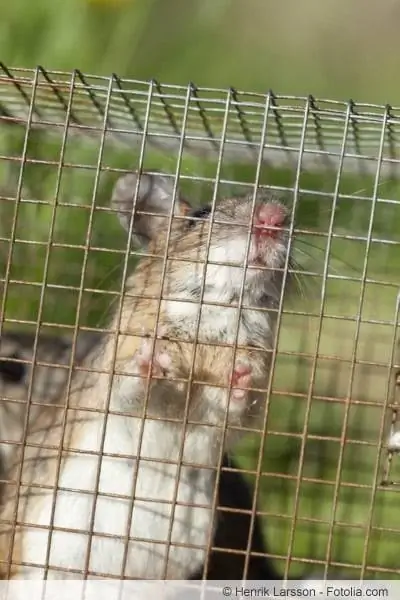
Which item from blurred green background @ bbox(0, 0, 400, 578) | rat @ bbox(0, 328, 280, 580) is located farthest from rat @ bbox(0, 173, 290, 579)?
blurred green background @ bbox(0, 0, 400, 578)

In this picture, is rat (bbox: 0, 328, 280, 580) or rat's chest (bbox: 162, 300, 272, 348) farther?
rat (bbox: 0, 328, 280, 580)

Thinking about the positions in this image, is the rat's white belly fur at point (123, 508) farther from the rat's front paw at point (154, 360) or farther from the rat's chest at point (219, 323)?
the rat's chest at point (219, 323)

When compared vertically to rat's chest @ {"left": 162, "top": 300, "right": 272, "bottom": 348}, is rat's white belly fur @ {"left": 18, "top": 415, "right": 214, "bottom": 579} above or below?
below

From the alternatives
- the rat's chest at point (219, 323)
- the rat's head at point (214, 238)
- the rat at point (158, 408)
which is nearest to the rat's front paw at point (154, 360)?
the rat at point (158, 408)

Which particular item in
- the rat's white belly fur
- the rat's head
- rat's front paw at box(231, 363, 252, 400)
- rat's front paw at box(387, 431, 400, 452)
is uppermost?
the rat's head

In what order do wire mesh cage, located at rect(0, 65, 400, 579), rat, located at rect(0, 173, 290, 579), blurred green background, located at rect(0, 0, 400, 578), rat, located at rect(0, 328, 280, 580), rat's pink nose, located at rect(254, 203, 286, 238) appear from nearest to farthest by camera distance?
wire mesh cage, located at rect(0, 65, 400, 579), rat's pink nose, located at rect(254, 203, 286, 238), rat, located at rect(0, 173, 290, 579), rat, located at rect(0, 328, 280, 580), blurred green background, located at rect(0, 0, 400, 578)

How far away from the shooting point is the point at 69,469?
2582 mm

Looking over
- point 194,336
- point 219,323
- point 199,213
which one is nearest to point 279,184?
point 199,213

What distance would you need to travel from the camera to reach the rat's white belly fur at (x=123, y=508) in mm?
2553

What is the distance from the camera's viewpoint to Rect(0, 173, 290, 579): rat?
8.28 ft

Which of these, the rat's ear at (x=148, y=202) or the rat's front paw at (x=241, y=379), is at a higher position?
the rat's ear at (x=148, y=202)

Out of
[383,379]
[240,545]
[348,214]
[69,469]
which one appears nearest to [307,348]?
[383,379]

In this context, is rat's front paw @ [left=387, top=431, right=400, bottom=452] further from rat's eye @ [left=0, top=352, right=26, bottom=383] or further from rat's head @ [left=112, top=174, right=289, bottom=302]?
rat's eye @ [left=0, top=352, right=26, bottom=383]

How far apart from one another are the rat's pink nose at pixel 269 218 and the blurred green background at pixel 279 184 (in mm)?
676
